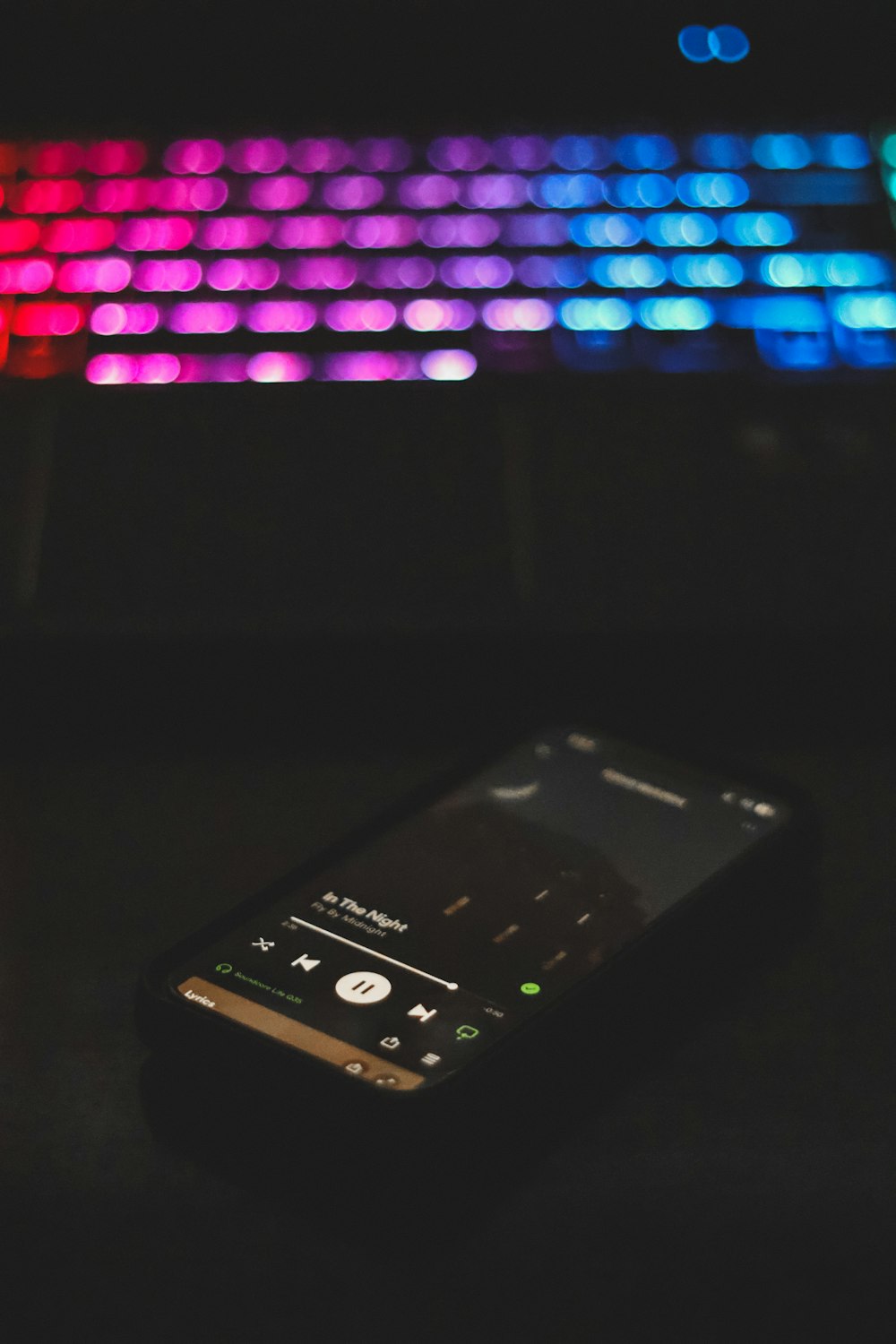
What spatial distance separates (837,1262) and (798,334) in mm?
363

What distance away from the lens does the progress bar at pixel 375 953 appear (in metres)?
0.36

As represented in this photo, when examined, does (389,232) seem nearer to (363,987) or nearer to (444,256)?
(444,256)

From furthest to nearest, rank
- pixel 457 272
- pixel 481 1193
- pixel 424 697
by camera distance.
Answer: pixel 457 272 → pixel 424 697 → pixel 481 1193

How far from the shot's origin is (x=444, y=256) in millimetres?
593

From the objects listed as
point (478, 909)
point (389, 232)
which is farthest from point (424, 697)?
point (389, 232)

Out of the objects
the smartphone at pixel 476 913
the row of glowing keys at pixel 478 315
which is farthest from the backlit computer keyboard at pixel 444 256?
the smartphone at pixel 476 913

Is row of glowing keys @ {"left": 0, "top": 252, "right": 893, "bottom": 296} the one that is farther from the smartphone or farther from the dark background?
the smartphone

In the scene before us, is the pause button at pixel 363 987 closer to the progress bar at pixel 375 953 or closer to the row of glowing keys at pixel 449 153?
the progress bar at pixel 375 953

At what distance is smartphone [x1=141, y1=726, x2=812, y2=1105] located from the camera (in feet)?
1.11

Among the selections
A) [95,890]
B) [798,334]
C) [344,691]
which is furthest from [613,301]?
[95,890]

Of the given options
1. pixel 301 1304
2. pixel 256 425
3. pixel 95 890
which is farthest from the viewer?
pixel 256 425

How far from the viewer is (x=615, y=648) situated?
0.48m

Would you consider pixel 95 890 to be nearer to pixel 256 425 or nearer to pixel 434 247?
pixel 256 425

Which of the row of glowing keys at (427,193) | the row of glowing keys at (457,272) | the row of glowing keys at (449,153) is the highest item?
the row of glowing keys at (449,153)
